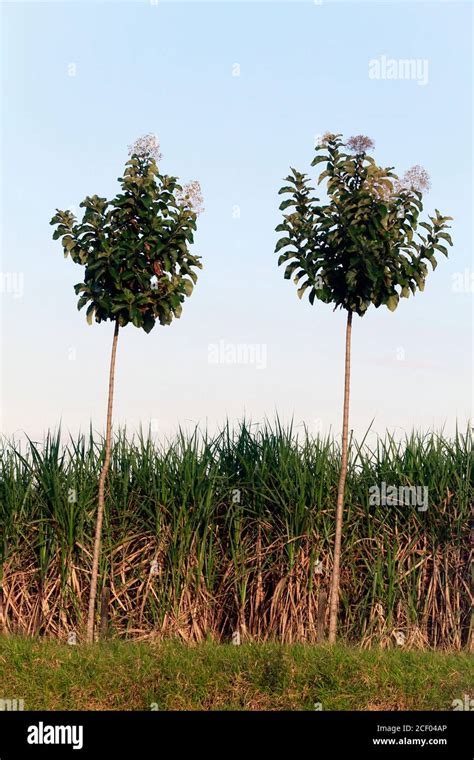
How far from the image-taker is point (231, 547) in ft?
39.9

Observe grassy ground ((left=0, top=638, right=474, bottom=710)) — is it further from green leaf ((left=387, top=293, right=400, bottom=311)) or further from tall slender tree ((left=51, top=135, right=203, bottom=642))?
green leaf ((left=387, top=293, right=400, bottom=311))

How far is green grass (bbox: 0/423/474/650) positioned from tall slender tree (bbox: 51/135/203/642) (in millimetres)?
863

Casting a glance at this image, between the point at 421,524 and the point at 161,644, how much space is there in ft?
12.7

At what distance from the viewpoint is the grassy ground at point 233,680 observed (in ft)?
30.9

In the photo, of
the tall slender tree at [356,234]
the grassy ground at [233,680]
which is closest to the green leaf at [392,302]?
the tall slender tree at [356,234]

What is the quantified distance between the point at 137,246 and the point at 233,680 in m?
5.19

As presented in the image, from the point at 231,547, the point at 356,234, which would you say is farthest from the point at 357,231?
the point at 231,547

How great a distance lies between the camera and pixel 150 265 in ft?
38.9

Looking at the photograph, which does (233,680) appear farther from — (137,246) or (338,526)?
(137,246)
